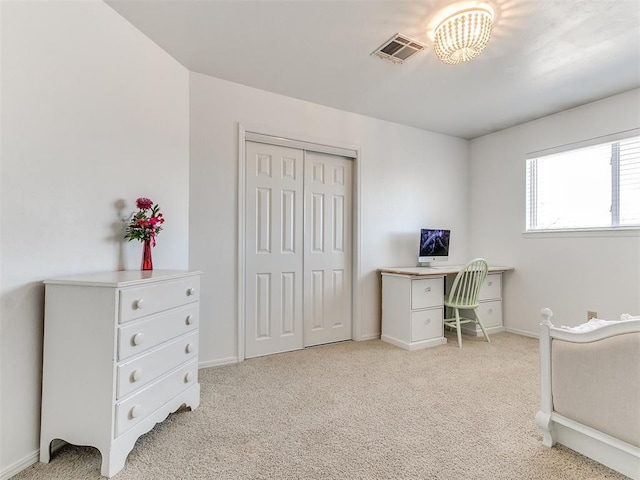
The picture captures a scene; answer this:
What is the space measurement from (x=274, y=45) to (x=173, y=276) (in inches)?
68.6

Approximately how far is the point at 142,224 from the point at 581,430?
2.61 meters

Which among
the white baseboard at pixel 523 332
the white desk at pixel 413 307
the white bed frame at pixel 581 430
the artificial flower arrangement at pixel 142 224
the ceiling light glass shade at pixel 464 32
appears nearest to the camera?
the white bed frame at pixel 581 430

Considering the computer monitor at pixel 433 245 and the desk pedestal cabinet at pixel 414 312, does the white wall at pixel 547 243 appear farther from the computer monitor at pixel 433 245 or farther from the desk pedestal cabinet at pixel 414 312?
the desk pedestal cabinet at pixel 414 312

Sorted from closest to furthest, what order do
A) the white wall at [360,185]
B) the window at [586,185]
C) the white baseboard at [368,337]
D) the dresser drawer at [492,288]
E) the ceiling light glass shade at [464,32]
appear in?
the ceiling light glass shade at [464,32], the white wall at [360,185], the window at [586,185], the white baseboard at [368,337], the dresser drawer at [492,288]

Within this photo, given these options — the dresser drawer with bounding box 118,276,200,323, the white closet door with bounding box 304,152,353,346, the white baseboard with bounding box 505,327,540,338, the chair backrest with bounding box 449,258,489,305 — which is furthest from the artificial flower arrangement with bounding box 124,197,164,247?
the white baseboard with bounding box 505,327,540,338

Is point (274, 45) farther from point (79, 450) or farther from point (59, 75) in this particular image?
point (79, 450)

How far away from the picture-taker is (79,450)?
1.53 m

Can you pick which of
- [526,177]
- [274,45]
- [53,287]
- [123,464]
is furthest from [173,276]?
[526,177]

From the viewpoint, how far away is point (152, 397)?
157 centimetres

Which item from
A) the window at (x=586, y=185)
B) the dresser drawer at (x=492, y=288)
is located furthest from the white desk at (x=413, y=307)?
the window at (x=586, y=185)

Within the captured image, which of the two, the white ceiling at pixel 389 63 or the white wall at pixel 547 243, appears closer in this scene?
the white ceiling at pixel 389 63

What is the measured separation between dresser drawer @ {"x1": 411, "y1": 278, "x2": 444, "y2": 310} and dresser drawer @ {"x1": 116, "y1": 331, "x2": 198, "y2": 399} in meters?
2.09

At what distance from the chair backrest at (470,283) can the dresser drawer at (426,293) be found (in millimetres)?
137

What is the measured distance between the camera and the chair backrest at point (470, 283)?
311 cm
